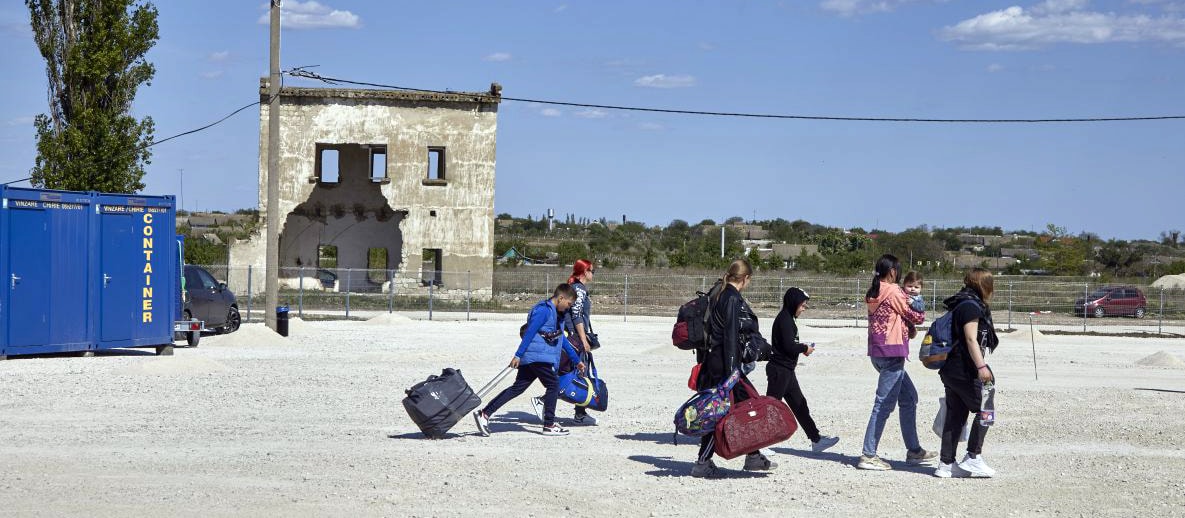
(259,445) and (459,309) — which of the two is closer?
(259,445)

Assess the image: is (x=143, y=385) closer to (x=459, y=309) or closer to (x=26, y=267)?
(x=26, y=267)

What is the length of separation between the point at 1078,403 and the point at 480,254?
32.7 meters

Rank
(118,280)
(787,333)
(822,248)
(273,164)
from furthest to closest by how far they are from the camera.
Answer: (822,248) → (273,164) → (118,280) → (787,333)

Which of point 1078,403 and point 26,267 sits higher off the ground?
point 26,267

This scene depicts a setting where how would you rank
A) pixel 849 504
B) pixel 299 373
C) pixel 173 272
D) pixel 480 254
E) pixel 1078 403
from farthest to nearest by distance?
pixel 480 254 → pixel 173 272 → pixel 299 373 → pixel 1078 403 → pixel 849 504

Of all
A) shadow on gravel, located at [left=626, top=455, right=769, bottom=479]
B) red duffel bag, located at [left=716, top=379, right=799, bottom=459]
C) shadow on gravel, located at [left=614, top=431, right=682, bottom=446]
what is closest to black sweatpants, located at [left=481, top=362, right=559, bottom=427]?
shadow on gravel, located at [left=614, top=431, right=682, bottom=446]

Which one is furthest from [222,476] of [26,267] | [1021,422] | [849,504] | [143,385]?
[26,267]

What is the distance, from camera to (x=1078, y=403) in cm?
1562

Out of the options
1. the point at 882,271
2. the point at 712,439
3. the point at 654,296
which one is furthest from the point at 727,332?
the point at 654,296

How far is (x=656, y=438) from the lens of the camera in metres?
11.9

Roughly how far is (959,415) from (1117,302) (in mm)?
36179

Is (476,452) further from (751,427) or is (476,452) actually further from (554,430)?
(751,427)

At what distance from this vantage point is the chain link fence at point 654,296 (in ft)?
130

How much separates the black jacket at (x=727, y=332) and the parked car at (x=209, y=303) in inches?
648
